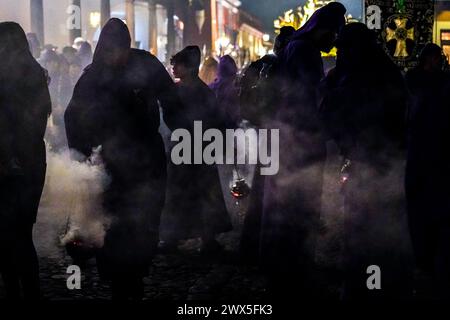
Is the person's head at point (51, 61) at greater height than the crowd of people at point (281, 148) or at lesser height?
greater

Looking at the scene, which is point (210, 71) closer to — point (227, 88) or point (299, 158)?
point (227, 88)

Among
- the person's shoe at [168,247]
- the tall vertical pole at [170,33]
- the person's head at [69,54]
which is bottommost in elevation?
the person's shoe at [168,247]

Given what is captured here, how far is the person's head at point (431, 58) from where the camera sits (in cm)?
646

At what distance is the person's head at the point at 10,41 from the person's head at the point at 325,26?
6.02 feet

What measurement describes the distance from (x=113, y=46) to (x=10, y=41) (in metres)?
0.71

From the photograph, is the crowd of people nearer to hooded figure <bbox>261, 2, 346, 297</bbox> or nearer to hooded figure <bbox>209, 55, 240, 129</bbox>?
hooded figure <bbox>261, 2, 346, 297</bbox>

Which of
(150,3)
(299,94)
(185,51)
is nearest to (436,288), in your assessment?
(299,94)

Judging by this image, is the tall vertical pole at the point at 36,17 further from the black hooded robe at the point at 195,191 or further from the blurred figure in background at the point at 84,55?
the black hooded robe at the point at 195,191

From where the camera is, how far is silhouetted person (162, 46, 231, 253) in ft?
22.4

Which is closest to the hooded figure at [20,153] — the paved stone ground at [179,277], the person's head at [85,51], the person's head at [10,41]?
the person's head at [10,41]

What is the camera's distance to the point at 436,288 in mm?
5430

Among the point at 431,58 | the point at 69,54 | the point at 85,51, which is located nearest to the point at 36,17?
the point at 69,54

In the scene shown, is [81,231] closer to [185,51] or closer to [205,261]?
[205,261]

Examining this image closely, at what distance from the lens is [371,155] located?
4.57m
